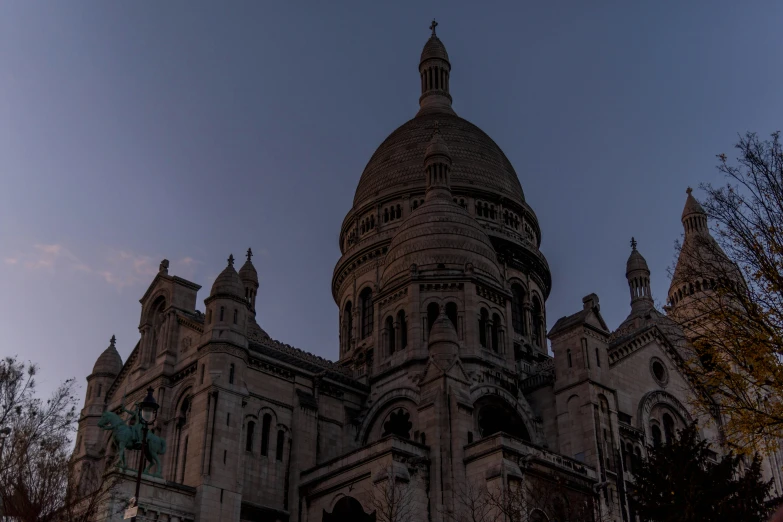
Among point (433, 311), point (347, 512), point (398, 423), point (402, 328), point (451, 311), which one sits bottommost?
point (347, 512)

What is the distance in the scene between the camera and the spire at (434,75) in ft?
257

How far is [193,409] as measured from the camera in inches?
1794

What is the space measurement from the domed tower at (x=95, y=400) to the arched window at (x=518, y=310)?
25.0m

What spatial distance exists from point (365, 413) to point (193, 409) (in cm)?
991

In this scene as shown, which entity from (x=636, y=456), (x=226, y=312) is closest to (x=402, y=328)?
(x=226, y=312)

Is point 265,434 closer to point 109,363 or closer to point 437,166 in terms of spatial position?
point 109,363

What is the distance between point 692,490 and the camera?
3344cm

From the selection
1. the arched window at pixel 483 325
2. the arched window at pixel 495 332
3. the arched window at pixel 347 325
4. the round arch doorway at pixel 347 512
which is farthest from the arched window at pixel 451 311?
the arched window at pixel 347 325

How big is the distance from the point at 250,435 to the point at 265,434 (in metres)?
1.01

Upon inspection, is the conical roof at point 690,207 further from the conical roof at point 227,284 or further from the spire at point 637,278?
the conical roof at point 227,284

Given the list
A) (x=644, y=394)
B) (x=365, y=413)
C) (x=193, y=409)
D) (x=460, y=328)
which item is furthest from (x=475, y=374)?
(x=193, y=409)

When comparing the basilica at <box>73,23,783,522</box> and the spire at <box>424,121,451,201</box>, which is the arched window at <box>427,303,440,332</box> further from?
the spire at <box>424,121,451,201</box>

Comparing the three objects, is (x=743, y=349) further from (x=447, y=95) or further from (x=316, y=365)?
(x=447, y=95)

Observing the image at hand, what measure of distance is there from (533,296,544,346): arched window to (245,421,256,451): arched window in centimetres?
2242
